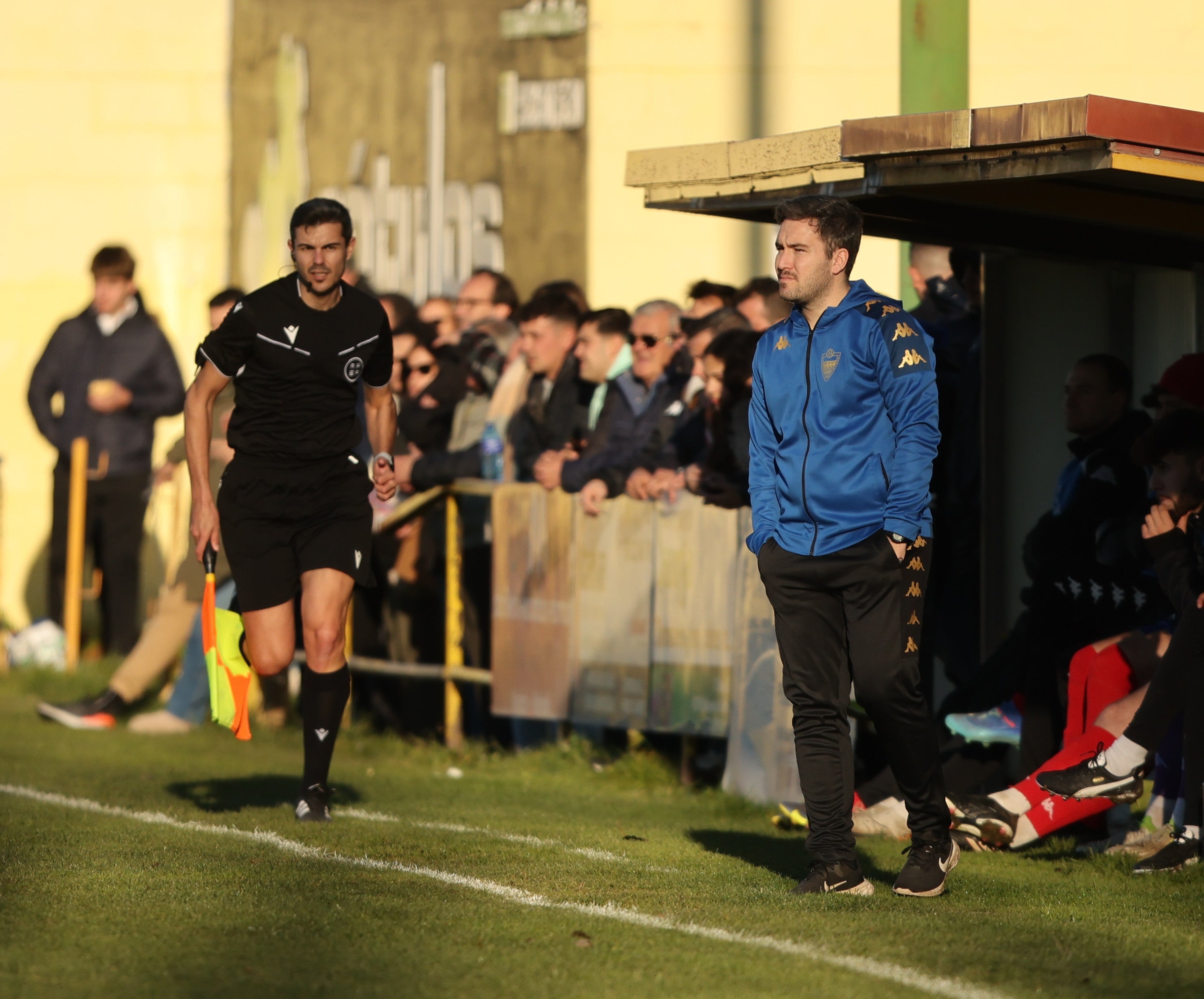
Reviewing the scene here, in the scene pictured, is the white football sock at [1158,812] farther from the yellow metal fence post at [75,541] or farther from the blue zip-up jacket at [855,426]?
the yellow metal fence post at [75,541]

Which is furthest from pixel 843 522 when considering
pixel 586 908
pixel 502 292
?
pixel 502 292

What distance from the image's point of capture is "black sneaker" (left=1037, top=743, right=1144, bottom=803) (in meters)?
6.89

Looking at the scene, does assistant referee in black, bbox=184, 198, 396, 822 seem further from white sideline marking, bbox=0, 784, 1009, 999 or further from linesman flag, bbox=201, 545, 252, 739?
white sideline marking, bbox=0, 784, 1009, 999

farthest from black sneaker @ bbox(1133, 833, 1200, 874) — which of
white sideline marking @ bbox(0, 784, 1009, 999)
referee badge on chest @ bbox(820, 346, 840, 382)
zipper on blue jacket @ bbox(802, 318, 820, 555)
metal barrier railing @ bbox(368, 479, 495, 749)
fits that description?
metal barrier railing @ bbox(368, 479, 495, 749)

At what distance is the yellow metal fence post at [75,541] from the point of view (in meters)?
13.5

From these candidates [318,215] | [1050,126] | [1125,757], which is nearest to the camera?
[1050,126]

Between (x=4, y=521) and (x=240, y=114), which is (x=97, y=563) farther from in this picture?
(x=240, y=114)

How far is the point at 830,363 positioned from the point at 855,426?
20cm

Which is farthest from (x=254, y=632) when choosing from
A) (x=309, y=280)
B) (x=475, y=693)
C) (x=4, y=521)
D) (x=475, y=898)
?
(x=4, y=521)

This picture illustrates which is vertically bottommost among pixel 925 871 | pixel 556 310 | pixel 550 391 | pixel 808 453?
pixel 925 871

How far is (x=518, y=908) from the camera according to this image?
5.87 metres

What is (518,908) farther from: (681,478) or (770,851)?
(681,478)

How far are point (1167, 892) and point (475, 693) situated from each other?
16.9 ft

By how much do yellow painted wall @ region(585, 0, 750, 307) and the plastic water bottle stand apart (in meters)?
4.56
